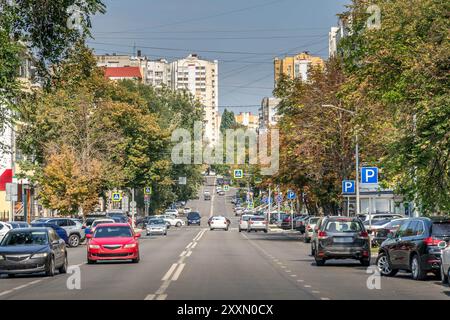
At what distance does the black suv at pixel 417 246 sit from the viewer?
87.1 feet

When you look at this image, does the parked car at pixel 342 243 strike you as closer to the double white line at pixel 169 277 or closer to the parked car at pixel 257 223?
the double white line at pixel 169 277

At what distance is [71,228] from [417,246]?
105ft

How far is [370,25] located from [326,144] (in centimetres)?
2342

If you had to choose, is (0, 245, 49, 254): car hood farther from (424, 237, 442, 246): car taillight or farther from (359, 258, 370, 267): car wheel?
(359, 258, 370, 267): car wheel

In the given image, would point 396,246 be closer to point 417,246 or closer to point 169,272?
point 417,246

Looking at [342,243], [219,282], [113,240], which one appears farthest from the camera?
[113,240]

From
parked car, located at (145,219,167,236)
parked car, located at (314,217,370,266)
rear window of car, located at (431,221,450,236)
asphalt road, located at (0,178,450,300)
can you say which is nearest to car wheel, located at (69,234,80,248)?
asphalt road, located at (0,178,450,300)

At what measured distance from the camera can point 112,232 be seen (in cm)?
3628

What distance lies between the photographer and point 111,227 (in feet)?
120

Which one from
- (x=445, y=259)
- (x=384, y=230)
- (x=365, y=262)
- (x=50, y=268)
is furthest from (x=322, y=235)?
(x=445, y=259)

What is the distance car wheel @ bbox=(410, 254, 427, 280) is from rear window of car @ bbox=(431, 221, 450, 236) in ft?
2.76
